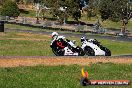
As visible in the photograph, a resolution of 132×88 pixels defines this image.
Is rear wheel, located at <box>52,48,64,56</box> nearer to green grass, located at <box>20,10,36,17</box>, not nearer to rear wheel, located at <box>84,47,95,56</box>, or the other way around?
rear wheel, located at <box>84,47,95,56</box>

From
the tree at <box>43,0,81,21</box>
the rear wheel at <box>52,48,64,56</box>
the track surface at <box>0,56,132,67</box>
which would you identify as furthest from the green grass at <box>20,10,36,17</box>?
the track surface at <box>0,56,132,67</box>

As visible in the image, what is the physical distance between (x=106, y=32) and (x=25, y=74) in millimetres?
58810

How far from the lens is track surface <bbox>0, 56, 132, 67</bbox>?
77.4ft

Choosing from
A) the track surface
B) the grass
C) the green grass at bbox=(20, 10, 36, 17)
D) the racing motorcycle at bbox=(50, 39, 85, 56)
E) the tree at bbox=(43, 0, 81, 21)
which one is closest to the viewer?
the track surface

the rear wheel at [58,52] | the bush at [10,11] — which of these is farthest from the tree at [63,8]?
the rear wheel at [58,52]

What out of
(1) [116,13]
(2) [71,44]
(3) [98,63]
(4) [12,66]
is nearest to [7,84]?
(4) [12,66]

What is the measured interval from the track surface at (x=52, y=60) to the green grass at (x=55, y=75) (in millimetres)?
1263

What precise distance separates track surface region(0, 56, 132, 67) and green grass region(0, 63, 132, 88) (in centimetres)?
126

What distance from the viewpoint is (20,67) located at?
22.5 meters

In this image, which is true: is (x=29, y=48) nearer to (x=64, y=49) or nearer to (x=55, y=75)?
(x=64, y=49)

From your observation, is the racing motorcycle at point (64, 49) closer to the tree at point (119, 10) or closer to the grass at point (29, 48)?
the grass at point (29, 48)

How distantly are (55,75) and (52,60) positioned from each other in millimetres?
4960

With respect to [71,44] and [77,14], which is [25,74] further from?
[77,14]

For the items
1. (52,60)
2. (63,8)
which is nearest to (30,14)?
(63,8)
